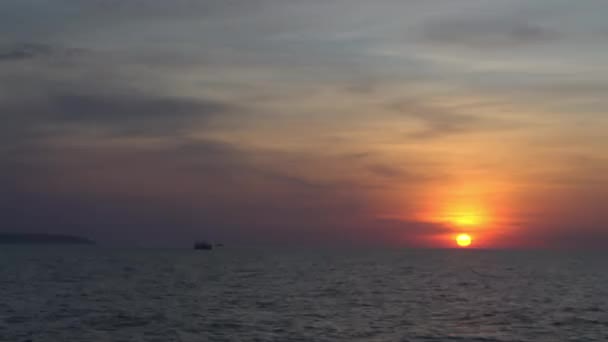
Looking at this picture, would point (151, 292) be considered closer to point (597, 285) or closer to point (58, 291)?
point (58, 291)

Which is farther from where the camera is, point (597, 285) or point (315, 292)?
point (597, 285)

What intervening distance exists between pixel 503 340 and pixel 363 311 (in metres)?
21.2

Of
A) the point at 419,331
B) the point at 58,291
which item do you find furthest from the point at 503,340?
the point at 58,291

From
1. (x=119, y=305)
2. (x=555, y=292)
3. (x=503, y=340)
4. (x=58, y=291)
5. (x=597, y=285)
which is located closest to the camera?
(x=503, y=340)

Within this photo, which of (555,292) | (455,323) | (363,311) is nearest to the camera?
(455,323)

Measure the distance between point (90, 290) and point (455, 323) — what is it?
5639 centimetres

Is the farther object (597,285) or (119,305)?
(597,285)

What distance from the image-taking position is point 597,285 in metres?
130

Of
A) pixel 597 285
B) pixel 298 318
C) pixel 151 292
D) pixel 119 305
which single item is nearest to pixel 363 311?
pixel 298 318

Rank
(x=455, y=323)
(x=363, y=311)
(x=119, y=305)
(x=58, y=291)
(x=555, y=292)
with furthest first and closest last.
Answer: (x=555, y=292) → (x=58, y=291) → (x=119, y=305) → (x=363, y=311) → (x=455, y=323)

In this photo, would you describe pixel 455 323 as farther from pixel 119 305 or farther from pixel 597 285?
pixel 597 285

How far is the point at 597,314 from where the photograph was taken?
79625 mm

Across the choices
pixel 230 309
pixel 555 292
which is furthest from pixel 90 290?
pixel 555 292

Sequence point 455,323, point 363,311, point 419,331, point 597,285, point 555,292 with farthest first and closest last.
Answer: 1. point 597,285
2. point 555,292
3. point 363,311
4. point 455,323
5. point 419,331
